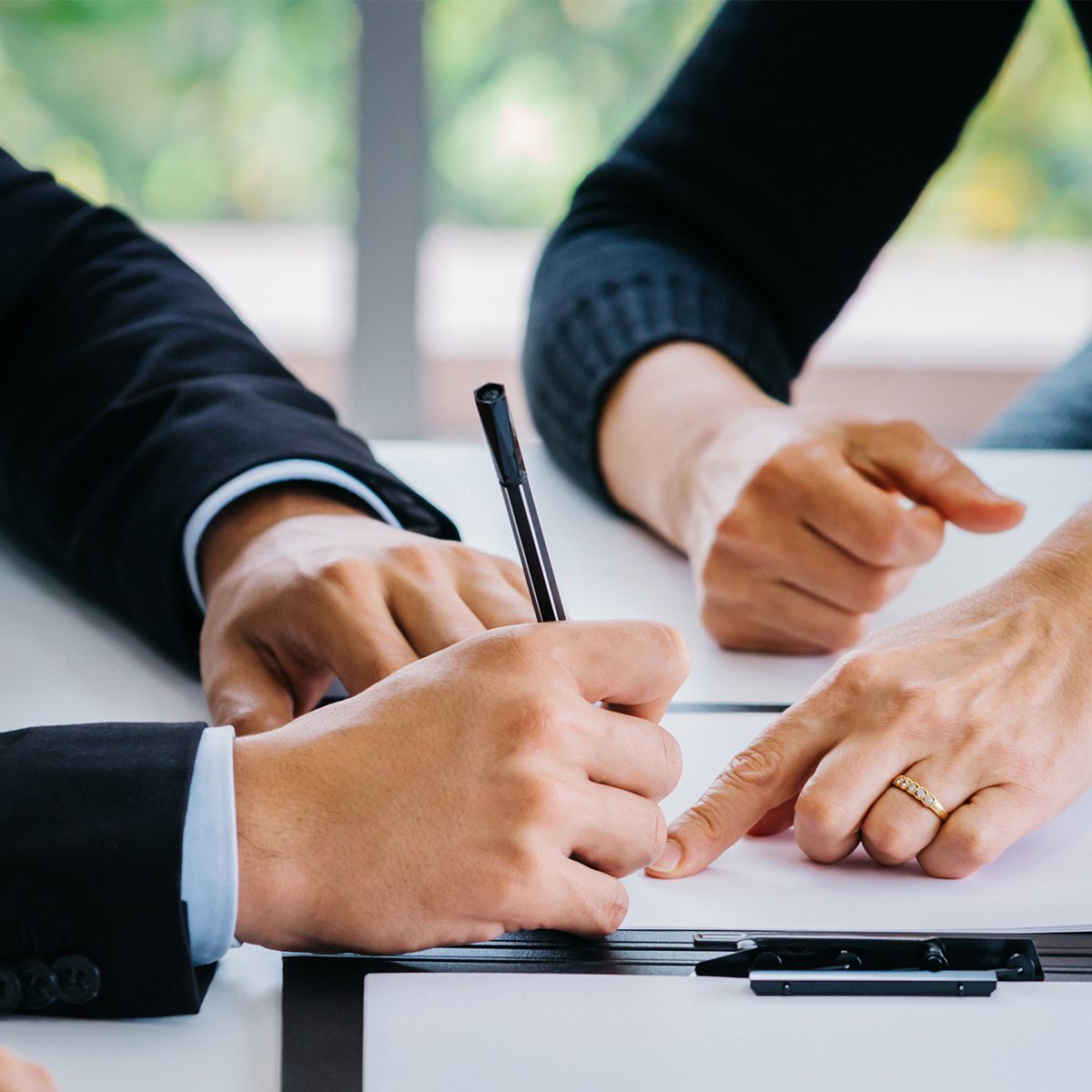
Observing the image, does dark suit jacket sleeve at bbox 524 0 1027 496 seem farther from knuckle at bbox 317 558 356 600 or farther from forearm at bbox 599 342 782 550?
knuckle at bbox 317 558 356 600

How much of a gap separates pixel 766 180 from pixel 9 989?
0.99m

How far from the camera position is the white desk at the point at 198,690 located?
45 centimetres

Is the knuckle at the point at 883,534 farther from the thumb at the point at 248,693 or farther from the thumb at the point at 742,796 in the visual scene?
the thumb at the point at 248,693

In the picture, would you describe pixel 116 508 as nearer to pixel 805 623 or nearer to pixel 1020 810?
pixel 805 623

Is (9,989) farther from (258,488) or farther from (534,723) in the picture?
(258,488)

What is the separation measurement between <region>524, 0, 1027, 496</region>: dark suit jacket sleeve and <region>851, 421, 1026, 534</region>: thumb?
0.28m

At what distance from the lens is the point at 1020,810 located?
23.0 inches

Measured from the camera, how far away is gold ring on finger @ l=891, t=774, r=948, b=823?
57 centimetres

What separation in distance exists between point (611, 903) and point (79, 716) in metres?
0.33

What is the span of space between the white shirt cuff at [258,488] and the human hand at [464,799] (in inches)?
10.5

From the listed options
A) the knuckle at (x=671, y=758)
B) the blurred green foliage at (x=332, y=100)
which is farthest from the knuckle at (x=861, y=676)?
the blurred green foliage at (x=332, y=100)

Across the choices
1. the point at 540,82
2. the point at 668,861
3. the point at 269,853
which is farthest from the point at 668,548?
the point at 540,82

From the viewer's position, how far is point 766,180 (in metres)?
1.21

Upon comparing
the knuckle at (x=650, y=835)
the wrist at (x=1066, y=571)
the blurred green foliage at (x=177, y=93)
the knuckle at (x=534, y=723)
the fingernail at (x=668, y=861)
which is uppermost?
the knuckle at (x=534, y=723)
